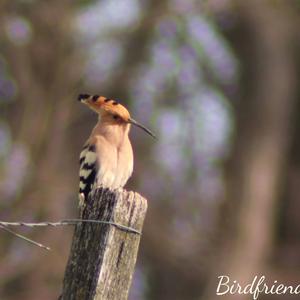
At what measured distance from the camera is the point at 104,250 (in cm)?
286

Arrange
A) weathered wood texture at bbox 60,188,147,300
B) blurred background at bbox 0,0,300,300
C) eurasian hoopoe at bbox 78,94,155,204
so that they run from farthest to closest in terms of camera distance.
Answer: blurred background at bbox 0,0,300,300 < eurasian hoopoe at bbox 78,94,155,204 < weathered wood texture at bbox 60,188,147,300

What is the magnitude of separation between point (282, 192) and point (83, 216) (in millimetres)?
8653

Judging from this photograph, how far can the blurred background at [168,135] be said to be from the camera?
8672 mm

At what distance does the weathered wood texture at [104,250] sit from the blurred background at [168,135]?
17.5 ft

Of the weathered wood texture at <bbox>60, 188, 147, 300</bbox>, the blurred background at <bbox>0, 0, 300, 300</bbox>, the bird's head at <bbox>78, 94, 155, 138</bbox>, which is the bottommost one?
the weathered wood texture at <bbox>60, 188, 147, 300</bbox>

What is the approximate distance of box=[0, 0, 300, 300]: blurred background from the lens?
8.67 metres

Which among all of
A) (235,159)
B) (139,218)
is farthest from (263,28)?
(139,218)

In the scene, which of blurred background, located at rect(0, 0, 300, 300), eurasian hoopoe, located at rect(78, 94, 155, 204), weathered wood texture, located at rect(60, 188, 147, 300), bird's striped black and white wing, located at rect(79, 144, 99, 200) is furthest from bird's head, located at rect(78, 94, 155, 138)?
blurred background, located at rect(0, 0, 300, 300)

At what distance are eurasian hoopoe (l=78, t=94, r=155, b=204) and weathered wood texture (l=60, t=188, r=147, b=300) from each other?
1.44 metres

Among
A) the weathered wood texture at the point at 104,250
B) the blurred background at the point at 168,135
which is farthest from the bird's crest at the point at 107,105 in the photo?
the blurred background at the point at 168,135

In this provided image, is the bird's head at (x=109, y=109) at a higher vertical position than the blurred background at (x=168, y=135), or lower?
lower

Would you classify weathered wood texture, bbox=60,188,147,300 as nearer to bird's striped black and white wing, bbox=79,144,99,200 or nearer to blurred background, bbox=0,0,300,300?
bird's striped black and white wing, bbox=79,144,99,200

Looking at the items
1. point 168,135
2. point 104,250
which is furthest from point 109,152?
point 168,135

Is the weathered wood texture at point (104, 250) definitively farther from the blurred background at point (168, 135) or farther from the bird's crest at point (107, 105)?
the blurred background at point (168, 135)
